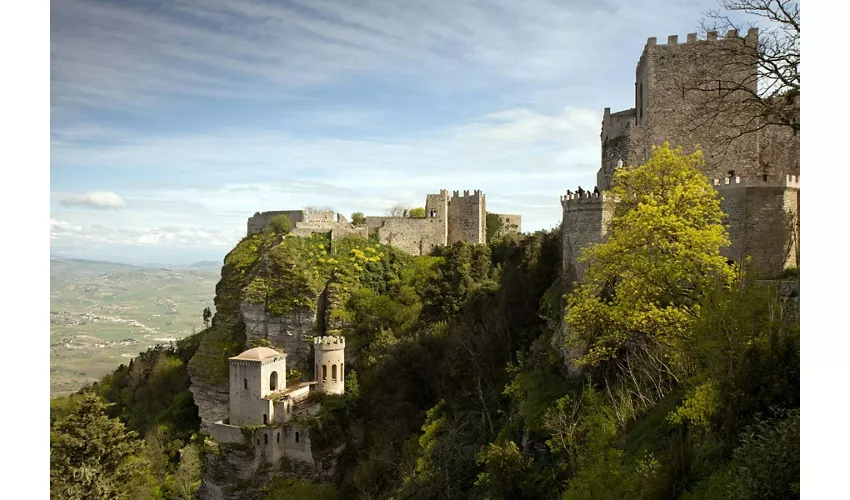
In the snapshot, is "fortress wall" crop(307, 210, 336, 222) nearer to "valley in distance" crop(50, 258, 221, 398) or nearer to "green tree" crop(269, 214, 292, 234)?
"green tree" crop(269, 214, 292, 234)

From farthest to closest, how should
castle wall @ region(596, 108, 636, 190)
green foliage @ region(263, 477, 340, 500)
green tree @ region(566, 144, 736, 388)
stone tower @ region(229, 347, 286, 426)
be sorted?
1. stone tower @ region(229, 347, 286, 426)
2. green foliage @ region(263, 477, 340, 500)
3. castle wall @ region(596, 108, 636, 190)
4. green tree @ region(566, 144, 736, 388)

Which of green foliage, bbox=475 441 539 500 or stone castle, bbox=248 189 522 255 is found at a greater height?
stone castle, bbox=248 189 522 255

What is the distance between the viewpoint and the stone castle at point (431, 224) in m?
24.5

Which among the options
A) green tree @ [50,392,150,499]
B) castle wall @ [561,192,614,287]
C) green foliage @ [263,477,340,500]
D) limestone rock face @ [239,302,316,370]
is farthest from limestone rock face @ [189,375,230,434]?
castle wall @ [561,192,614,287]

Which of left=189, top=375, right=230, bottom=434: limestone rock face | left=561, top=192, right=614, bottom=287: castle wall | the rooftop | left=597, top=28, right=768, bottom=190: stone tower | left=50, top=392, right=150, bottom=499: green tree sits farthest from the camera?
left=189, top=375, right=230, bottom=434: limestone rock face

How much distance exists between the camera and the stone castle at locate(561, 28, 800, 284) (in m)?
8.63

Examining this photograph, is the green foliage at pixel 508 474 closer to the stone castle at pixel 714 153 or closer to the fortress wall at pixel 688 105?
the stone castle at pixel 714 153

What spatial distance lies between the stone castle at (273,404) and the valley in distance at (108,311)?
5.54m

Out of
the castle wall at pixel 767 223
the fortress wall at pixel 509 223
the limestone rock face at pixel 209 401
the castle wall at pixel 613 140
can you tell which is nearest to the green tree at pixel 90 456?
the limestone rock face at pixel 209 401

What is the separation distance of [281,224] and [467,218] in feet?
24.3

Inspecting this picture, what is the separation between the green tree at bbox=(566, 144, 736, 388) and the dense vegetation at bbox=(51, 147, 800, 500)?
28 millimetres

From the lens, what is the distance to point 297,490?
16.2m
